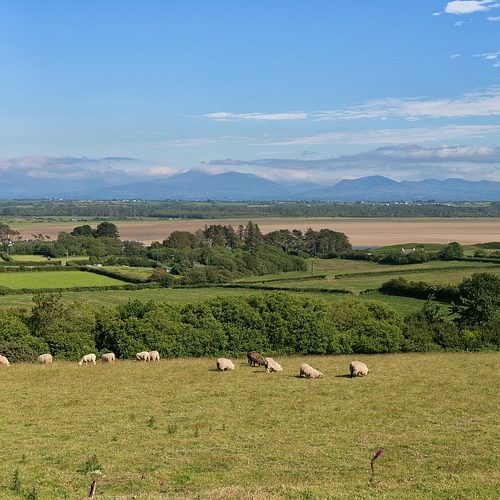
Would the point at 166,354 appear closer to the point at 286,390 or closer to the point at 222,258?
the point at 286,390

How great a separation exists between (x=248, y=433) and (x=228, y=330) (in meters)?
21.4

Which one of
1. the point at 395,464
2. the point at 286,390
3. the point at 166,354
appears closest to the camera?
the point at 395,464

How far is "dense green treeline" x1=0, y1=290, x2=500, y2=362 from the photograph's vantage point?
4106 centimetres

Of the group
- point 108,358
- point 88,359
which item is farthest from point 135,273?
point 88,359

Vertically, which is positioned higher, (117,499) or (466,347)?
(117,499)

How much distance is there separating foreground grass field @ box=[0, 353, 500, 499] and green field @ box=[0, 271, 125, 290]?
59255 mm

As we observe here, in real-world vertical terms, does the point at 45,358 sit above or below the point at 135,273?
above

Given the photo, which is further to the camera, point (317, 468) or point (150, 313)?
point (150, 313)

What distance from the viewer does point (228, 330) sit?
42.9 m

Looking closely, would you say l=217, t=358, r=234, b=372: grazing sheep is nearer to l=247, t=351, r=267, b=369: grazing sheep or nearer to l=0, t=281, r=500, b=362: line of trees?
l=247, t=351, r=267, b=369: grazing sheep

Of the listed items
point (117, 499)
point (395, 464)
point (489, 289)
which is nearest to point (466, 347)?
point (489, 289)

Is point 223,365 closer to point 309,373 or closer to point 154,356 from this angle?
point 309,373

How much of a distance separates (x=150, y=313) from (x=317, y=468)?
2638cm

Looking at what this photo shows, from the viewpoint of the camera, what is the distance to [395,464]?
1820 cm
